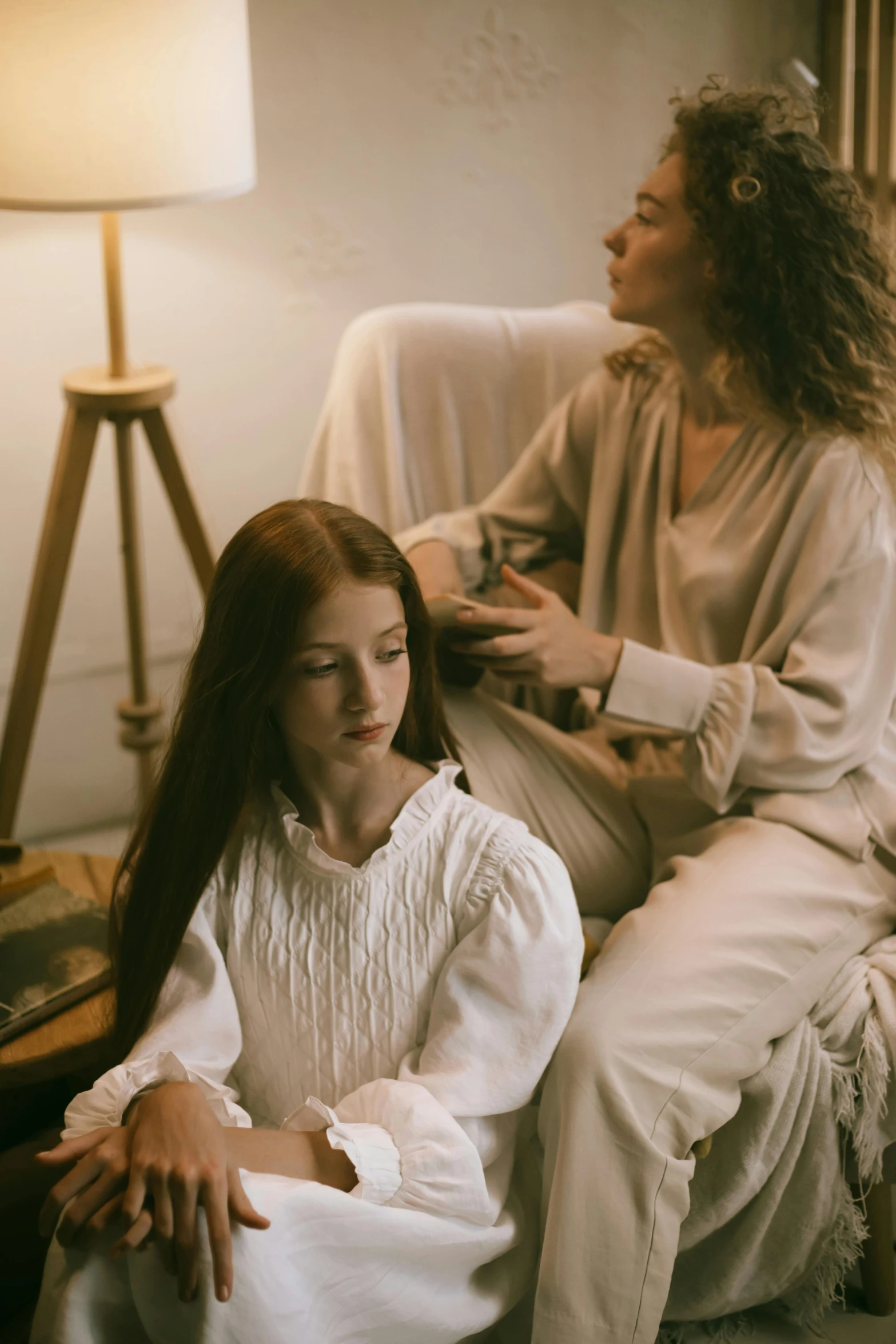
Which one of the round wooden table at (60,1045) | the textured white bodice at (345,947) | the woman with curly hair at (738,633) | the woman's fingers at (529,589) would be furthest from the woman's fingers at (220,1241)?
the woman's fingers at (529,589)

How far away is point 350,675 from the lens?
113 cm

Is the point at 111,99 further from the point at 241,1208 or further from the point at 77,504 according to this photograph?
the point at 241,1208

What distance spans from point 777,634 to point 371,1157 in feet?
2.59

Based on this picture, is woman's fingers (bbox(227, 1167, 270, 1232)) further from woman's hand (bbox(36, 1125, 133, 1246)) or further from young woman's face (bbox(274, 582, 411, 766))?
young woman's face (bbox(274, 582, 411, 766))

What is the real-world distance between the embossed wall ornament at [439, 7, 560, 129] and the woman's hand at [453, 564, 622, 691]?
1.40 m

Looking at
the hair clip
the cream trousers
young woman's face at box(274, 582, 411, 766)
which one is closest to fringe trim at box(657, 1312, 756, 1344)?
the cream trousers

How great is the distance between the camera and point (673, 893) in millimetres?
1402

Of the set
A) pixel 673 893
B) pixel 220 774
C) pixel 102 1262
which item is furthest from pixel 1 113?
Result: pixel 102 1262

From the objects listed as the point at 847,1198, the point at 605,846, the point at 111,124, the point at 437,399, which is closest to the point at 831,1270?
the point at 847,1198

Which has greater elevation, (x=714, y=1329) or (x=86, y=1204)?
(x=86, y=1204)

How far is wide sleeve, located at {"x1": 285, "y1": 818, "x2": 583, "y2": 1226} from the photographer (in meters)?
1.07

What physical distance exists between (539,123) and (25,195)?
127 cm

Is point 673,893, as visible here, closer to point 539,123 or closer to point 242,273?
point 242,273

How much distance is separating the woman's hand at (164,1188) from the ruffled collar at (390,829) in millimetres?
247
